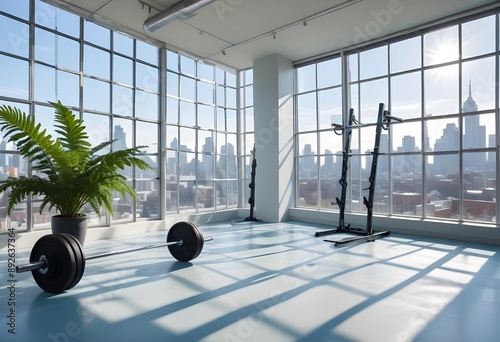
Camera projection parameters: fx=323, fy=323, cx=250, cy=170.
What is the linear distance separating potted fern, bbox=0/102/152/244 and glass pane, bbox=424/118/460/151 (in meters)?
5.76

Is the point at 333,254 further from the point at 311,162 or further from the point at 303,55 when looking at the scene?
the point at 303,55

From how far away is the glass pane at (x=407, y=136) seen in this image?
698 cm

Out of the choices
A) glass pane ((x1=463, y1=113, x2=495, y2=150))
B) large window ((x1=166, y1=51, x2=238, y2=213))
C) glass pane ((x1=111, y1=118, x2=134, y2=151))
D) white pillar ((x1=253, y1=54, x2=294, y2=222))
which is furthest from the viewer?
white pillar ((x1=253, y1=54, x2=294, y2=222))

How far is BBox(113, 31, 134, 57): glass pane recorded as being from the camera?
700 cm

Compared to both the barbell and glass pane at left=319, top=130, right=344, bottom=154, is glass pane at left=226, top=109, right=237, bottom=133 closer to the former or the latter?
glass pane at left=319, top=130, right=344, bottom=154

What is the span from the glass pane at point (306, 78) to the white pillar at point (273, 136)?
266mm

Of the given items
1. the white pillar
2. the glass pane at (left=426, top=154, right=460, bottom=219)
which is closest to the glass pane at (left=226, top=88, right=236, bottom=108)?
the white pillar

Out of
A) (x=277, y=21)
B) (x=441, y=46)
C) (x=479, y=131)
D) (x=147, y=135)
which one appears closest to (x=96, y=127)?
(x=147, y=135)

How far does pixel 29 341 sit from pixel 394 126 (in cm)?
732

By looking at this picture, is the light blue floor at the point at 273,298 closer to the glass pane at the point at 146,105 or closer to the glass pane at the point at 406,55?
the glass pane at the point at 146,105

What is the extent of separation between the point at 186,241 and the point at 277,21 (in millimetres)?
4947

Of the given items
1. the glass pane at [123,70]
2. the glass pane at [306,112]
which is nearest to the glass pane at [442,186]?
the glass pane at [306,112]

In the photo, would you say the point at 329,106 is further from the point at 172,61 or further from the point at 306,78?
the point at 172,61

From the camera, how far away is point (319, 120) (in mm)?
8516
